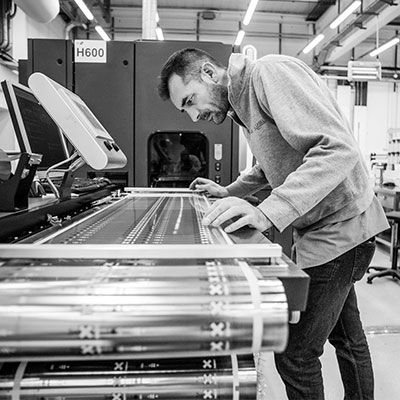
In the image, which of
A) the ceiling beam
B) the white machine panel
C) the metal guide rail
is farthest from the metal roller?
the ceiling beam

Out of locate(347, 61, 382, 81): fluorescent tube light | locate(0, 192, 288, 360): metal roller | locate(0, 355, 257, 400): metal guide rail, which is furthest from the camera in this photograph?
locate(347, 61, 382, 81): fluorescent tube light

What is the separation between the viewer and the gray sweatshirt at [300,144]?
923 mm

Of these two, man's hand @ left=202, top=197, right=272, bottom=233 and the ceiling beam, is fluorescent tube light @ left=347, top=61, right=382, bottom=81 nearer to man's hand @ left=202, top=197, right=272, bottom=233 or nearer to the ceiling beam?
the ceiling beam

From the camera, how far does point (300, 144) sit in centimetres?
100

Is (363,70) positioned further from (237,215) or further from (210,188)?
(237,215)

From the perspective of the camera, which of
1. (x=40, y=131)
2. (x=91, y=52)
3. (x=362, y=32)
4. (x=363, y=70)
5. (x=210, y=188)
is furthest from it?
(x=362, y=32)

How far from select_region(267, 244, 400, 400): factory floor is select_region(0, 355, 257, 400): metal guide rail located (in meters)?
1.44

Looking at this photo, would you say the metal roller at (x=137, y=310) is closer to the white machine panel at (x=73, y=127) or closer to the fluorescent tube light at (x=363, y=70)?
the white machine panel at (x=73, y=127)

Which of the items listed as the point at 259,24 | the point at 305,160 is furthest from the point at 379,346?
the point at 259,24

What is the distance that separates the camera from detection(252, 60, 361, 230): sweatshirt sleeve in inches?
35.9

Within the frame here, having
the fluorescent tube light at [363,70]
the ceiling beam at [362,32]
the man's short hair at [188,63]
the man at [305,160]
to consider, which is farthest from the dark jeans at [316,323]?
the ceiling beam at [362,32]

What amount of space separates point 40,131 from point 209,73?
0.62 m

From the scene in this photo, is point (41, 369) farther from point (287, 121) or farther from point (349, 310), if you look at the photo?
point (349, 310)

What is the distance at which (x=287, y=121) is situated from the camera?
1.01 metres
